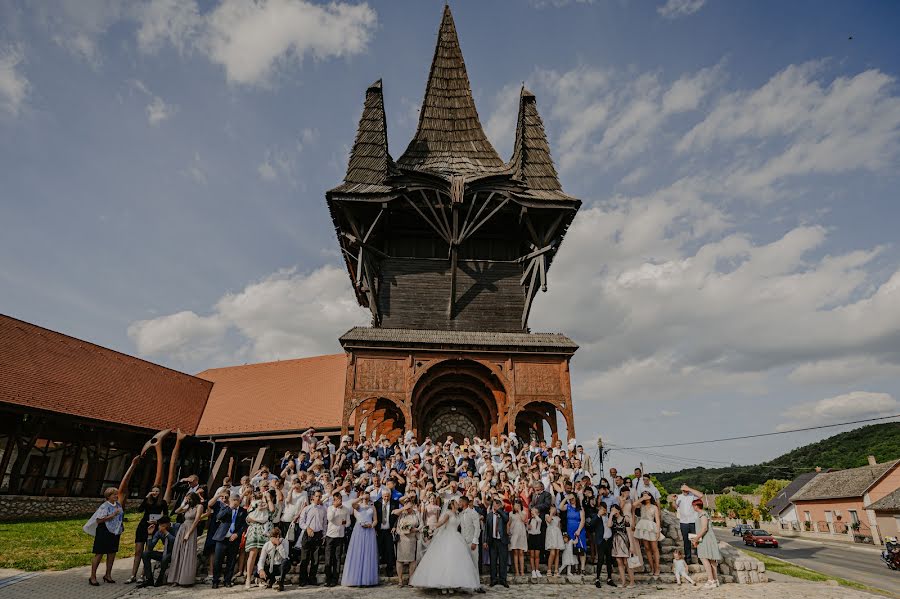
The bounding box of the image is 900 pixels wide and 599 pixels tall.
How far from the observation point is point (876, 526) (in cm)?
3453

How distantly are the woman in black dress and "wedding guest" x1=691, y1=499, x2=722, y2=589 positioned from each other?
31.7ft

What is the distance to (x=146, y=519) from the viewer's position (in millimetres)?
9023

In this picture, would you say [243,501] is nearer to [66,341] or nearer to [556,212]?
[556,212]

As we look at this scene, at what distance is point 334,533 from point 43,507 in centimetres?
1617

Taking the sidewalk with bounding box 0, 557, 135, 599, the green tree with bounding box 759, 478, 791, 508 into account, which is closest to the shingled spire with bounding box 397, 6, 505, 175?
the sidewalk with bounding box 0, 557, 135, 599

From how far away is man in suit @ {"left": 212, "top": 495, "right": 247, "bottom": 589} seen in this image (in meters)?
8.75

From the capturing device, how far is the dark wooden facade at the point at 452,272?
17.4 metres

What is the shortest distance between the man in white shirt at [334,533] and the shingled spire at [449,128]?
15474 mm

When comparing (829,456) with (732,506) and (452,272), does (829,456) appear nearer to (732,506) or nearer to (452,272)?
(732,506)

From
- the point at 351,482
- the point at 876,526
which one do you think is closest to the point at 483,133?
the point at 351,482

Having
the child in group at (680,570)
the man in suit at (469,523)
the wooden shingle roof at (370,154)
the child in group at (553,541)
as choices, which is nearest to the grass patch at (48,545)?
the man in suit at (469,523)

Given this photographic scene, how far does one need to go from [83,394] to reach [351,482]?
17.4m

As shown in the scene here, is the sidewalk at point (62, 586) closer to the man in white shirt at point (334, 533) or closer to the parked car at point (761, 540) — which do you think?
the man in white shirt at point (334, 533)

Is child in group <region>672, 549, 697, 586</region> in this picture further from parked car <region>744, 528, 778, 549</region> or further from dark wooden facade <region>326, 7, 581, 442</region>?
parked car <region>744, 528, 778, 549</region>
